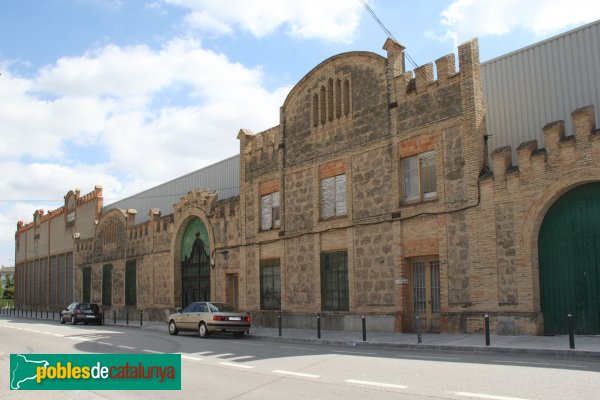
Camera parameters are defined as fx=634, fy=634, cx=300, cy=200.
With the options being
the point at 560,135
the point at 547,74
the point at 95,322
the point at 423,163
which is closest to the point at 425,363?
the point at 560,135

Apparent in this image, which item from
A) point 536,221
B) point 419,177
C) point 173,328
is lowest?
point 173,328

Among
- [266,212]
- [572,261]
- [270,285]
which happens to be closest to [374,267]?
[270,285]

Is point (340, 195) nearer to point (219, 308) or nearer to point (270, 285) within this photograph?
point (270, 285)

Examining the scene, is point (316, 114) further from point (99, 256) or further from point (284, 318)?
point (99, 256)

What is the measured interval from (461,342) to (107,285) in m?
32.8

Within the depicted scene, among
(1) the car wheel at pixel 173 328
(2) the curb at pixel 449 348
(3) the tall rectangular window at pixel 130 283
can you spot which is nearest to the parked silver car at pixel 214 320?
(1) the car wheel at pixel 173 328

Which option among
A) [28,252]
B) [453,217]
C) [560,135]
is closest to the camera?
[560,135]

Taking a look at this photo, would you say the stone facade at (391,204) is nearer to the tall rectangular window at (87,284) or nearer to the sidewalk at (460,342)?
the sidewalk at (460,342)

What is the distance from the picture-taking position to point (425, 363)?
12969 millimetres

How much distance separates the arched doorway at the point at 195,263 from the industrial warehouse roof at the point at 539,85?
689 inches

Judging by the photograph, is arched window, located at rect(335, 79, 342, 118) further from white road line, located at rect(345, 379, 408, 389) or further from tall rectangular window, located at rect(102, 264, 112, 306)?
tall rectangular window, located at rect(102, 264, 112, 306)

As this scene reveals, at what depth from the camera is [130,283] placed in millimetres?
40875

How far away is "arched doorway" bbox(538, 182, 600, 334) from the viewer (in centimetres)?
1684

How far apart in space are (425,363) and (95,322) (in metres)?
27.0
